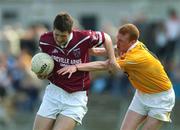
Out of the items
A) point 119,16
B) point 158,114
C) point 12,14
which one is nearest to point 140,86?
point 158,114

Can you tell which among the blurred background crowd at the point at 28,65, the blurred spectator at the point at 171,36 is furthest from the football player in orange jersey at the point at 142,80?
the blurred spectator at the point at 171,36

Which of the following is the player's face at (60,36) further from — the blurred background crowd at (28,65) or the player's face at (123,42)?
the blurred background crowd at (28,65)

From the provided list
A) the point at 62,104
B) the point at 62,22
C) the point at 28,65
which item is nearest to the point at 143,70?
the point at 62,104

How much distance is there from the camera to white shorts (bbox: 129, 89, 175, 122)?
1354 centimetres

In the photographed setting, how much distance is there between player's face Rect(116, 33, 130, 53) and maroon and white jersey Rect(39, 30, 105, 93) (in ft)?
0.95

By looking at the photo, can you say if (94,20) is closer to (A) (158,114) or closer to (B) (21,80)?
(B) (21,80)

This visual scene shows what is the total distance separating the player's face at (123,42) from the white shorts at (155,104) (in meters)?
0.75

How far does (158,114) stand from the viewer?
Result: 44.4 feet

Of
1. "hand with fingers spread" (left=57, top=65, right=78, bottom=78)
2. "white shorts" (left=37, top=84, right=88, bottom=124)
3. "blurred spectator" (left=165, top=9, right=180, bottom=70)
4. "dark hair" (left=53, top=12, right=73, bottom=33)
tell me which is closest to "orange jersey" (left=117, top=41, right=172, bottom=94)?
"hand with fingers spread" (left=57, top=65, right=78, bottom=78)

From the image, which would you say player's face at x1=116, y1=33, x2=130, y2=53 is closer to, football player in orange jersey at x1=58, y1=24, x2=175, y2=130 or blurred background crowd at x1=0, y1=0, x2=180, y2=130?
football player in orange jersey at x1=58, y1=24, x2=175, y2=130

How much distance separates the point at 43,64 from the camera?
13.0 metres

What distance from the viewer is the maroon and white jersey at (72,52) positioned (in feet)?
43.1

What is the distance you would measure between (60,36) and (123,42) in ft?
3.55

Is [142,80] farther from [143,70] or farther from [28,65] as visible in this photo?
[28,65]
